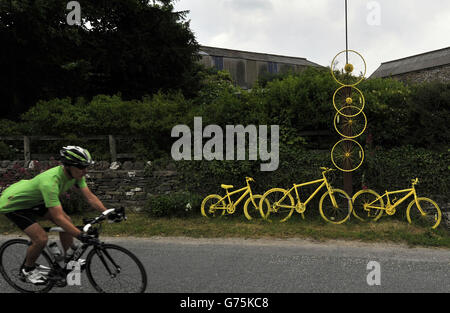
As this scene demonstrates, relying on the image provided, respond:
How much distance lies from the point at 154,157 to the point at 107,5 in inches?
282

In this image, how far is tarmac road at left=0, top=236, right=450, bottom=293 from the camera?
419 centimetres

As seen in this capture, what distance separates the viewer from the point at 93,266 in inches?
144

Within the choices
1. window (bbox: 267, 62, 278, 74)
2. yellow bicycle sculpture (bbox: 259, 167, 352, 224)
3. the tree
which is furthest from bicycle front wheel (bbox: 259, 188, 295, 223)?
window (bbox: 267, 62, 278, 74)

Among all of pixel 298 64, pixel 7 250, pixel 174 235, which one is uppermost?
pixel 298 64

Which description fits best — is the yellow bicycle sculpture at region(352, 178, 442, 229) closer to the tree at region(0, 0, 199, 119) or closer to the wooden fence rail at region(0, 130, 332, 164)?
the wooden fence rail at region(0, 130, 332, 164)

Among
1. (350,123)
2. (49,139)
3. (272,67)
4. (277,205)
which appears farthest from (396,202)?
(272,67)

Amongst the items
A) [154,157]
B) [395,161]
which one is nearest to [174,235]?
[154,157]

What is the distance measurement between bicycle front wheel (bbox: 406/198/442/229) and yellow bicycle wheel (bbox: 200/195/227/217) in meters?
4.11

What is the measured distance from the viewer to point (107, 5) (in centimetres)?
1263

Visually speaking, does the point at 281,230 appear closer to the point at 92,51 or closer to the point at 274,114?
the point at 274,114

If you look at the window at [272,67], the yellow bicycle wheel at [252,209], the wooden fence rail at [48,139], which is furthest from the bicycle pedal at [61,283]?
the window at [272,67]

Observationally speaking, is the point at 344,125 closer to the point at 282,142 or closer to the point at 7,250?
A: the point at 282,142

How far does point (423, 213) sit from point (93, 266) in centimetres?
661
